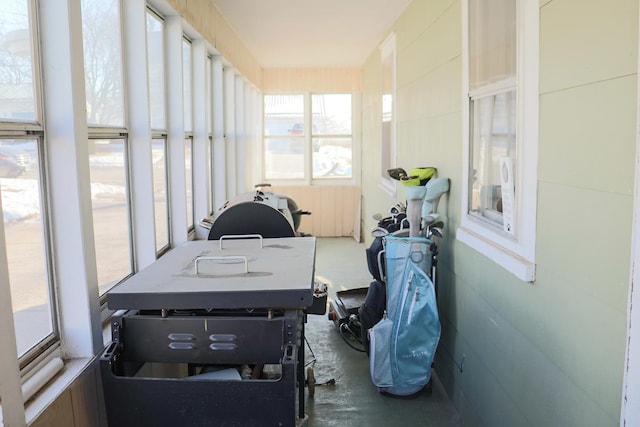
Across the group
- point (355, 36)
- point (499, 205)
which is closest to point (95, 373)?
point (499, 205)

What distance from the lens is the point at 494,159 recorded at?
262 cm

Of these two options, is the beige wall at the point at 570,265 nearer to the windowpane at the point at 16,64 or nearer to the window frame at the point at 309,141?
the windowpane at the point at 16,64

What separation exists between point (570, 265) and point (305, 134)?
769 cm

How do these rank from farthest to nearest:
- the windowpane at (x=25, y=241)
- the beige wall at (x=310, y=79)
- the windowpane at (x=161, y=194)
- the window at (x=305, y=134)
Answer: the window at (x=305, y=134) < the beige wall at (x=310, y=79) < the windowpane at (x=161, y=194) < the windowpane at (x=25, y=241)

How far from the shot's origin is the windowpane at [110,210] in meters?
2.40

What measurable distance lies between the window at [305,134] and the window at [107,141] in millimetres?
6531

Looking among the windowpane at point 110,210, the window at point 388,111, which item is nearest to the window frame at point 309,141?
the window at point 388,111

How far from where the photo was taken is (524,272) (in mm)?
2068

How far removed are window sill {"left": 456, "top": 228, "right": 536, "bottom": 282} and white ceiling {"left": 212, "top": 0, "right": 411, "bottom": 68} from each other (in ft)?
8.69

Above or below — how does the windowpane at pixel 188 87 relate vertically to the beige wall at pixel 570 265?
above

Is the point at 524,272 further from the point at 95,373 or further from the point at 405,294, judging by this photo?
the point at 95,373

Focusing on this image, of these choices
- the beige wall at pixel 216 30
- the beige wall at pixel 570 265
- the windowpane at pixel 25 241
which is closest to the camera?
the beige wall at pixel 570 265

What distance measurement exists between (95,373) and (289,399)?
79 centimetres

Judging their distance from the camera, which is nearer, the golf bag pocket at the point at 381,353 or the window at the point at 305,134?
the golf bag pocket at the point at 381,353
